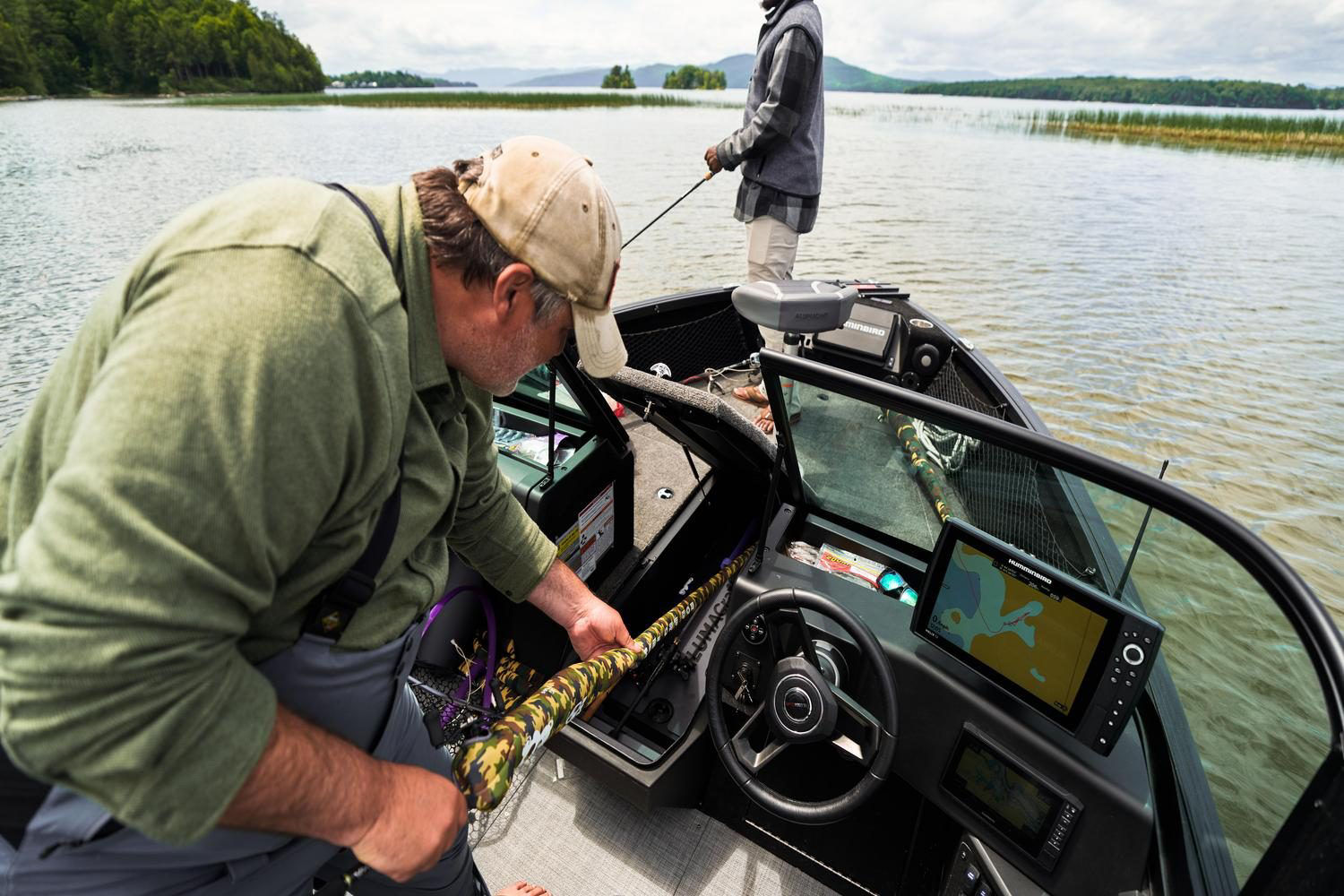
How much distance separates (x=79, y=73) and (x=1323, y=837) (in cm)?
5187

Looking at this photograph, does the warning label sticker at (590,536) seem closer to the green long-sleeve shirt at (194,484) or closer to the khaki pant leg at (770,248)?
the green long-sleeve shirt at (194,484)

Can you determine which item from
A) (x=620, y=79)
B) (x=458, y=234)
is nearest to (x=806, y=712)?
(x=458, y=234)

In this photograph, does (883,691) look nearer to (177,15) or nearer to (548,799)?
(548,799)

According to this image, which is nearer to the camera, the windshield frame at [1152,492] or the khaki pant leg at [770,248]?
the windshield frame at [1152,492]

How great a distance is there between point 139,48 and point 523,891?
2077 inches

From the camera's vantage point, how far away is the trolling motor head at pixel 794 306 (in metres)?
2.41

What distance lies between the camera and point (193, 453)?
0.62 metres

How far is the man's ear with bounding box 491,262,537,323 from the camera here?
90 centimetres

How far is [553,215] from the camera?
0.91 meters

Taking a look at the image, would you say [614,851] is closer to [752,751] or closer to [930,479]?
[752,751]

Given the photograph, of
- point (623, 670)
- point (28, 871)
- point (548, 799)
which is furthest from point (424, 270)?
point (548, 799)

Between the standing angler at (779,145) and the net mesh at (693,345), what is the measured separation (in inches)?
13.1

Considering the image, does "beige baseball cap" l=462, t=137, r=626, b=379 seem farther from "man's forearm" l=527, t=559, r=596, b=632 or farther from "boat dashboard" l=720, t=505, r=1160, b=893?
"boat dashboard" l=720, t=505, r=1160, b=893

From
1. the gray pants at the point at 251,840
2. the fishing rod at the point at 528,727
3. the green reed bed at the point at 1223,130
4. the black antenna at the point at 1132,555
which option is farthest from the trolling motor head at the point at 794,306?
the green reed bed at the point at 1223,130
